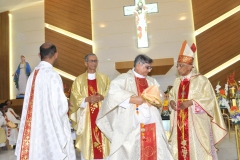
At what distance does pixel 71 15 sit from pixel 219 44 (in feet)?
17.5

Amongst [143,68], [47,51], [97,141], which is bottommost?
[97,141]

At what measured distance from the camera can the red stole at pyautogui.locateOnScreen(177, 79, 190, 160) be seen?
3658 millimetres

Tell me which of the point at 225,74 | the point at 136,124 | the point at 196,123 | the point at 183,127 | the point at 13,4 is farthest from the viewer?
the point at 13,4

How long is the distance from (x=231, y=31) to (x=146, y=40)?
2.87m

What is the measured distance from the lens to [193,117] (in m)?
3.66

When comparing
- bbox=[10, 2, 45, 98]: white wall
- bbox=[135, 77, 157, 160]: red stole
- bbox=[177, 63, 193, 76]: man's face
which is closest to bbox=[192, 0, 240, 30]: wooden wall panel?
bbox=[10, 2, 45, 98]: white wall

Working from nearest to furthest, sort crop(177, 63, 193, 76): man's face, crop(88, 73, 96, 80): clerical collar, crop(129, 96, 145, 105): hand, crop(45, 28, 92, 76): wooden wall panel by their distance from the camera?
crop(129, 96, 145, 105): hand < crop(177, 63, 193, 76): man's face < crop(88, 73, 96, 80): clerical collar < crop(45, 28, 92, 76): wooden wall panel

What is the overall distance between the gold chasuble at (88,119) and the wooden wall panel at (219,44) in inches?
227

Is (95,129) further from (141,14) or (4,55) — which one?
(4,55)

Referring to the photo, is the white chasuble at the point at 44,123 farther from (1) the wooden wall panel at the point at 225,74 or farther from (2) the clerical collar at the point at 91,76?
(1) the wooden wall panel at the point at 225,74

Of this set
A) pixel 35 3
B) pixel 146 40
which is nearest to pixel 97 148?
pixel 146 40

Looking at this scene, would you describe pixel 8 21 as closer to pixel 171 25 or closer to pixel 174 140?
pixel 171 25

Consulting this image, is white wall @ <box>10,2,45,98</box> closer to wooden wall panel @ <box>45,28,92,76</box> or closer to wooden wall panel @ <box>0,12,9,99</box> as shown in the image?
wooden wall panel @ <box>0,12,9,99</box>

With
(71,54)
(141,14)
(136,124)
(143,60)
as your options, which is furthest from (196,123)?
(71,54)
